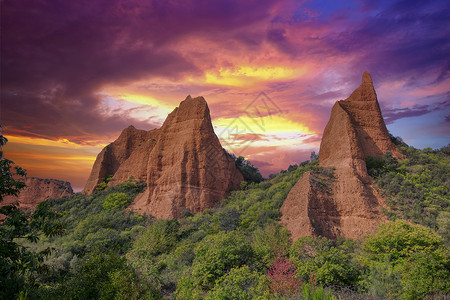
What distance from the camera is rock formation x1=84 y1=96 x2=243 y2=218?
30.9 metres

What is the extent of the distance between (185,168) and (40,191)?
3522 centimetres

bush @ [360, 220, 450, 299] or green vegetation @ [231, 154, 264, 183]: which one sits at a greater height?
green vegetation @ [231, 154, 264, 183]

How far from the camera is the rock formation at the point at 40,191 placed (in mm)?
48375

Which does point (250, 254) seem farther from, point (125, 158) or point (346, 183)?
point (125, 158)

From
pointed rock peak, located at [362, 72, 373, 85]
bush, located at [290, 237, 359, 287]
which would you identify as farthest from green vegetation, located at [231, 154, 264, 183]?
bush, located at [290, 237, 359, 287]

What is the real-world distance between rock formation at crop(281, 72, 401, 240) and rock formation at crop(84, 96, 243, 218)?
12154 millimetres

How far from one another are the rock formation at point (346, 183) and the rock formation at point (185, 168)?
1215 cm

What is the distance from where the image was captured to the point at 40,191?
49969 millimetres

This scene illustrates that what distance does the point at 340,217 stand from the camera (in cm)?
2039

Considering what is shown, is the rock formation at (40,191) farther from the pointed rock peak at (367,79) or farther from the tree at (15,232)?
the pointed rock peak at (367,79)

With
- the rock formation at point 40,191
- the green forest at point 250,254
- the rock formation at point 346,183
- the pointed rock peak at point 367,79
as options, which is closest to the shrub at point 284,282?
the green forest at point 250,254

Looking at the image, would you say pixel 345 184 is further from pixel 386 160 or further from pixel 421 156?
pixel 421 156

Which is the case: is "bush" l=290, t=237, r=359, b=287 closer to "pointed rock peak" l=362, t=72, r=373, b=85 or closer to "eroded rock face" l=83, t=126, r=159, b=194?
"pointed rock peak" l=362, t=72, r=373, b=85

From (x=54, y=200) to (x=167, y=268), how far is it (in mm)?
36949
